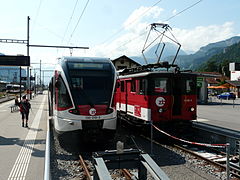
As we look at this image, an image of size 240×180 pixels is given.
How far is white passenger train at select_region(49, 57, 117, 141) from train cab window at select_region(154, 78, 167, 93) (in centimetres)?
232

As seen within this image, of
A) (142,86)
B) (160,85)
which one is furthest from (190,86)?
(142,86)

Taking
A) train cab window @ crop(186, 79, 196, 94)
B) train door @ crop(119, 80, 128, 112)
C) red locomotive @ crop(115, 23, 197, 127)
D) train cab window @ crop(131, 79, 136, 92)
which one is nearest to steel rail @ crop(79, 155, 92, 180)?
red locomotive @ crop(115, 23, 197, 127)

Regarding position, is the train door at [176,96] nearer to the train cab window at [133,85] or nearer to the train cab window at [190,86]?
the train cab window at [190,86]

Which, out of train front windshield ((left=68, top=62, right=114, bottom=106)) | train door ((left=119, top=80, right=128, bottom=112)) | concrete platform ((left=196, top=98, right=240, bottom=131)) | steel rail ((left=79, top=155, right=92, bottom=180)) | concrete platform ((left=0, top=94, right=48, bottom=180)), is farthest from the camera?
concrete platform ((left=196, top=98, right=240, bottom=131))

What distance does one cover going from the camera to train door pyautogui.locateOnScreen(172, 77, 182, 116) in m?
10.9

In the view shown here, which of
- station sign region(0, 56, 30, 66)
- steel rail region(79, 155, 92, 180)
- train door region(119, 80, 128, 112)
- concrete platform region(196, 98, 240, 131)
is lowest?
steel rail region(79, 155, 92, 180)

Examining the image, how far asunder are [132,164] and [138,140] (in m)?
6.59

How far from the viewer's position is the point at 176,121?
10.9 metres

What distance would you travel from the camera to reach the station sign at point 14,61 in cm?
1833

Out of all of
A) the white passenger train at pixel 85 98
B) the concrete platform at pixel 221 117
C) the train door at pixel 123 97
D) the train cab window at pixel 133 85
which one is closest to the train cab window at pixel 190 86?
the train cab window at pixel 133 85

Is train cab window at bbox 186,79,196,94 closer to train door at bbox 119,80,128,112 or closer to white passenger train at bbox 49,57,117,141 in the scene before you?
train door at bbox 119,80,128,112

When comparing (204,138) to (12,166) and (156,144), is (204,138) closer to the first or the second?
(156,144)

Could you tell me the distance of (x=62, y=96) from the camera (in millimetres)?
8672

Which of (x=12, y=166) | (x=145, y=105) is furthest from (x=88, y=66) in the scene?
(x=12, y=166)
